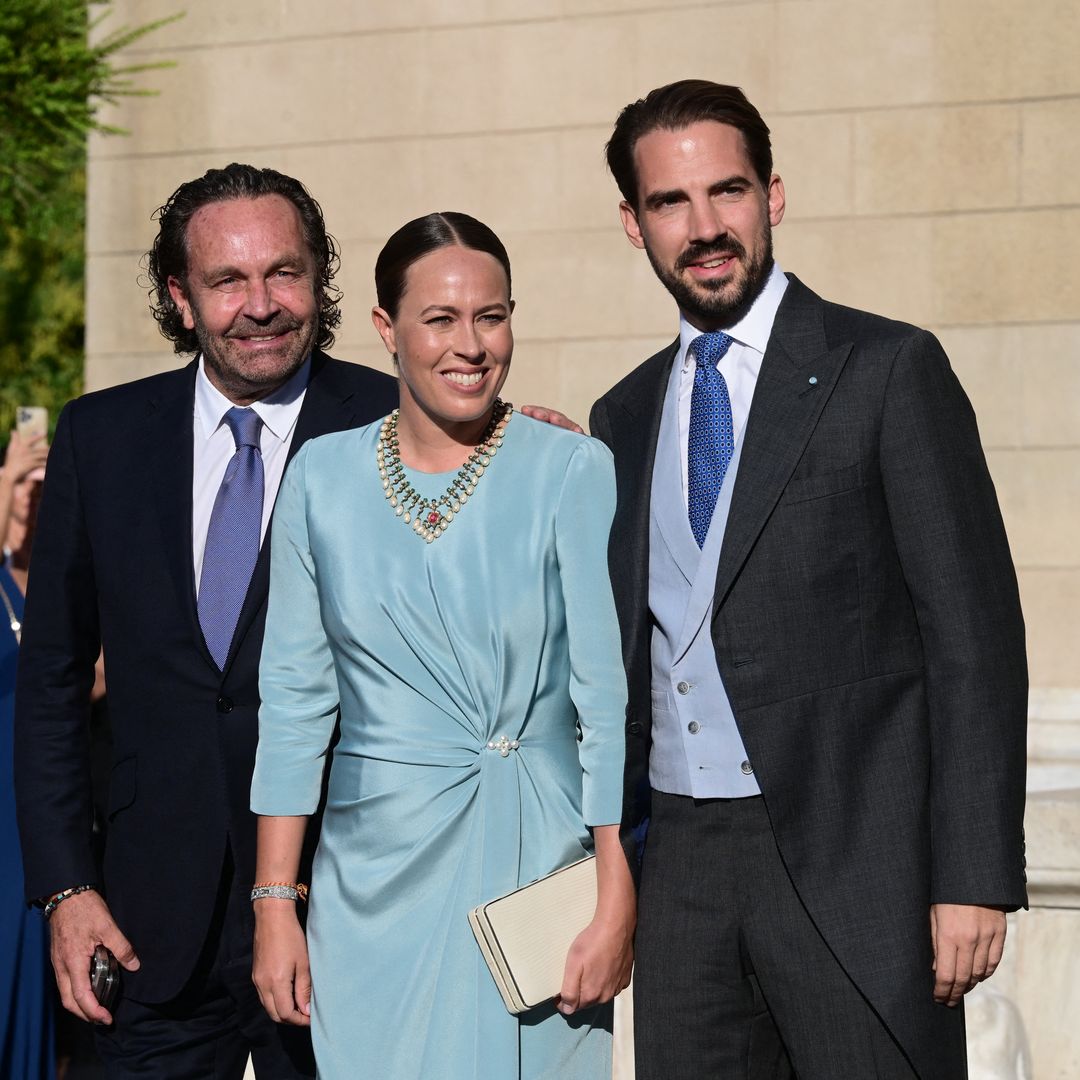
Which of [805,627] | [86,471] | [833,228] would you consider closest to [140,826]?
[86,471]

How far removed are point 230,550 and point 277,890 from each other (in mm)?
726

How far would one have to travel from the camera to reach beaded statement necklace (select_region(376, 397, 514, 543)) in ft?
9.30

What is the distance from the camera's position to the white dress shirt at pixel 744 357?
301 centimetres

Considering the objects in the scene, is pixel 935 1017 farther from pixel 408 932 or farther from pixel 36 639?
pixel 36 639

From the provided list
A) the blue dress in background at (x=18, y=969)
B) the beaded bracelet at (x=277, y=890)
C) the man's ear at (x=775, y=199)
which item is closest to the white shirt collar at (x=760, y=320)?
the man's ear at (x=775, y=199)

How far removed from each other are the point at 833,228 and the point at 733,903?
392 cm

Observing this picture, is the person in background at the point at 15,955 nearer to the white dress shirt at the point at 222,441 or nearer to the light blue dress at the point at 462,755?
the white dress shirt at the point at 222,441

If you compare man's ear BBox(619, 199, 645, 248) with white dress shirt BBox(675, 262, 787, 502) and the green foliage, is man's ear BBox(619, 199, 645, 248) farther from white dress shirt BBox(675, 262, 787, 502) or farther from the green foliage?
the green foliage

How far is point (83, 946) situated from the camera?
3.25 meters

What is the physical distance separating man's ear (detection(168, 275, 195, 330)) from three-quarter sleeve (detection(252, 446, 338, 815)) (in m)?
0.79

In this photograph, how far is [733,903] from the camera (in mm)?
2893

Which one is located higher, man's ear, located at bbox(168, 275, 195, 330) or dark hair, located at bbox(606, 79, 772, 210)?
dark hair, located at bbox(606, 79, 772, 210)

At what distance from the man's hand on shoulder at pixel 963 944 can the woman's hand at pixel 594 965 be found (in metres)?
0.53

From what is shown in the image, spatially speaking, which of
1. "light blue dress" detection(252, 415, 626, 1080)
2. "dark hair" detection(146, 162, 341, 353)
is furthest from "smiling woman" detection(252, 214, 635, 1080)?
"dark hair" detection(146, 162, 341, 353)
